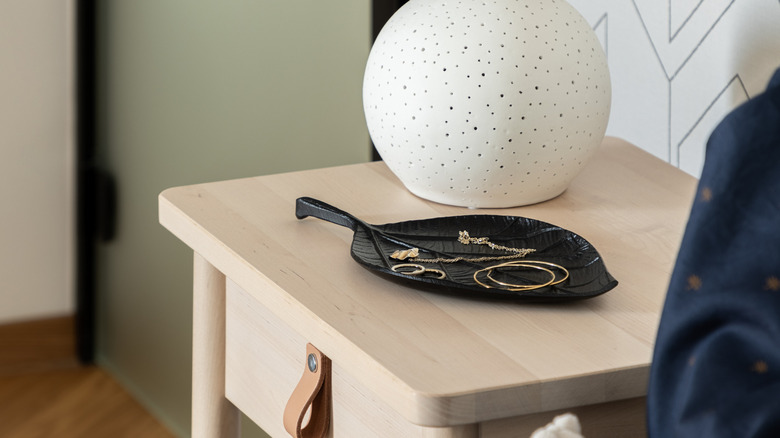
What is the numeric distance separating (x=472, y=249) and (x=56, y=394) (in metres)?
1.43

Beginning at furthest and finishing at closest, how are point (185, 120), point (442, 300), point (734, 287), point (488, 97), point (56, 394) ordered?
point (56, 394)
point (185, 120)
point (488, 97)
point (442, 300)
point (734, 287)

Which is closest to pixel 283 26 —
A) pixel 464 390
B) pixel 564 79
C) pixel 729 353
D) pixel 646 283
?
pixel 564 79

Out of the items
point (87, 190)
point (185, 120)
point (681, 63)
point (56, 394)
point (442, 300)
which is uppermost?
point (681, 63)

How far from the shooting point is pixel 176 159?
170 cm

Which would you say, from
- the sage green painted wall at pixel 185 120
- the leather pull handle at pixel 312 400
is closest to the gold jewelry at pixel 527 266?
the leather pull handle at pixel 312 400

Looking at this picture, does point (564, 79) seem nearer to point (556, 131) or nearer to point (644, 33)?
point (556, 131)

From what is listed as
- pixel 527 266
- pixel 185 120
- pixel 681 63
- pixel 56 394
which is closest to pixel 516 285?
pixel 527 266

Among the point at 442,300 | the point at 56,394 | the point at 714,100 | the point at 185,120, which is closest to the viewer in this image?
the point at 442,300

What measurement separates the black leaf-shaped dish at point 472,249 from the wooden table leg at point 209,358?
0.10 m

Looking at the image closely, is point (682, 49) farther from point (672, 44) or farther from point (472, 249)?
point (472, 249)

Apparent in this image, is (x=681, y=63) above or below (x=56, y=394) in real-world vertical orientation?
above

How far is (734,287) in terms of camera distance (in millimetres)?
398

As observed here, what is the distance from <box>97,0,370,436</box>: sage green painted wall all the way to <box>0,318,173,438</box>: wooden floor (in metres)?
0.05

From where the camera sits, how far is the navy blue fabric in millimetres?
390
